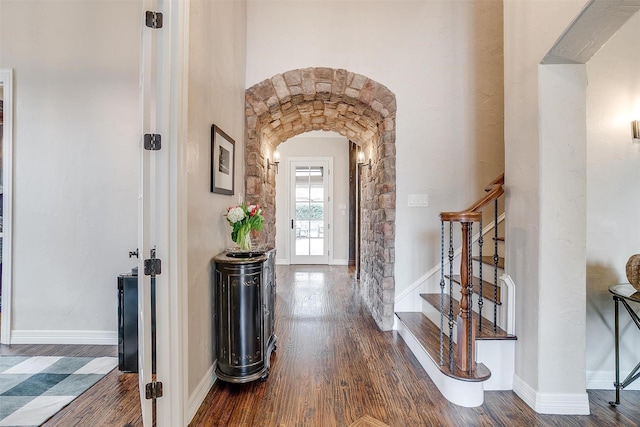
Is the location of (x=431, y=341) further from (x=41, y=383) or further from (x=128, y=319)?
(x=41, y=383)

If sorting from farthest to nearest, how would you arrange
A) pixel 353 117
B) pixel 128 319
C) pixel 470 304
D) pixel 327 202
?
pixel 327 202, pixel 353 117, pixel 128 319, pixel 470 304

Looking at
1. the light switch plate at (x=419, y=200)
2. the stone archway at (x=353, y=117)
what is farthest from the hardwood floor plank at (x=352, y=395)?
the light switch plate at (x=419, y=200)

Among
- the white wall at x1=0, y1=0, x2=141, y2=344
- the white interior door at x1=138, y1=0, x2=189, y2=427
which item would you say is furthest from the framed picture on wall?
the white wall at x1=0, y1=0, x2=141, y2=344

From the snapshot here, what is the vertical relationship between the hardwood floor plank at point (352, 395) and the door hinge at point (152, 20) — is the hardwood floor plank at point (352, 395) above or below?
below

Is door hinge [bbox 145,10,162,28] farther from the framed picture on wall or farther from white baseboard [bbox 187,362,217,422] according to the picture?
white baseboard [bbox 187,362,217,422]

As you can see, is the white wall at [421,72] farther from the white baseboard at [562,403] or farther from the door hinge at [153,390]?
the door hinge at [153,390]

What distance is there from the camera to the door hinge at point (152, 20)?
4.86 feet

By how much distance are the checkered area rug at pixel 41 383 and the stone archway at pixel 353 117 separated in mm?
1839

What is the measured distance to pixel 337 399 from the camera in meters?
1.82

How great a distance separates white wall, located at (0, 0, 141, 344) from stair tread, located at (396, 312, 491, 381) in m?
2.59

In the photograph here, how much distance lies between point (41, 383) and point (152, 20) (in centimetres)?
241

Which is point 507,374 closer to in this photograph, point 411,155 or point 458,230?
point 458,230

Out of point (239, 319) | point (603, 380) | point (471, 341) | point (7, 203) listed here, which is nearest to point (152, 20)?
point (239, 319)

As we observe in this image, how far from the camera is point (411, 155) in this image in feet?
9.66
